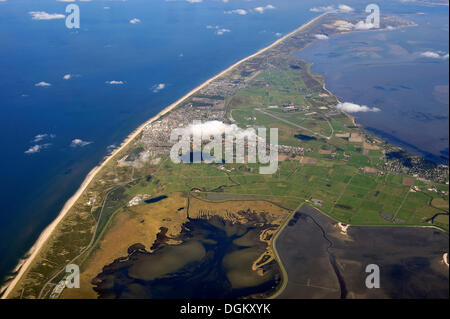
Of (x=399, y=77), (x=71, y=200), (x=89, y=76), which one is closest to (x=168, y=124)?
(x=71, y=200)

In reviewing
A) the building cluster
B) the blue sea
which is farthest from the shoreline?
the building cluster

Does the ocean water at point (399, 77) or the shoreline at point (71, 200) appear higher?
the ocean water at point (399, 77)

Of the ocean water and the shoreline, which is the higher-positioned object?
the ocean water

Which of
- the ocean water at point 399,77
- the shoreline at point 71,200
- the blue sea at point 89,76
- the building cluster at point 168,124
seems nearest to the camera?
the shoreline at point 71,200

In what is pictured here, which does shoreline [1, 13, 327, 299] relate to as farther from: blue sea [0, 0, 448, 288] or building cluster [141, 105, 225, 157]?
building cluster [141, 105, 225, 157]

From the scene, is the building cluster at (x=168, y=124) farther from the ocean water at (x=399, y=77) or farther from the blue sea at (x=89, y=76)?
the ocean water at (x=399, y=77)

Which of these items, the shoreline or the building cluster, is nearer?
the shoreline

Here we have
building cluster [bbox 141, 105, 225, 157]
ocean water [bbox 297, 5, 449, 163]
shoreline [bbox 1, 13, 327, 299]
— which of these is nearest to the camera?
shoreline [bbox 1, 13, 327, 299]

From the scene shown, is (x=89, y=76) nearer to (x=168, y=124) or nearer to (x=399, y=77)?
(x=168, y=124)

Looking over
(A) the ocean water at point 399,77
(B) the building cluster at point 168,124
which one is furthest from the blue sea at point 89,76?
(B) the building cluster at point 168,124
